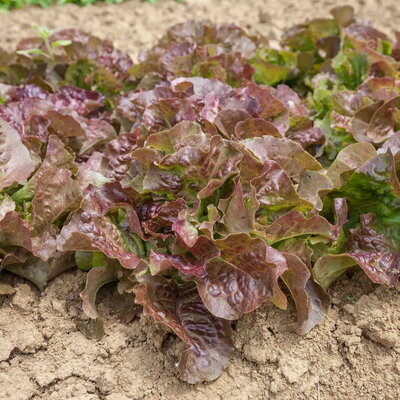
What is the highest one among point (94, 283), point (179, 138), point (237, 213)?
point (179, 138)

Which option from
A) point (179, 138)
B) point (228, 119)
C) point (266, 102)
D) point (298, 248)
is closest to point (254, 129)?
point (228, 119)

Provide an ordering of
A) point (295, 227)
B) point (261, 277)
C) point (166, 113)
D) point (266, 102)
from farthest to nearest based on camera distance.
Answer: point (266, 102)
point (166, 113)
point (295, 227)
point (261, 277)

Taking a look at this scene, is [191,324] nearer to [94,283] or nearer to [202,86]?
[94,283]

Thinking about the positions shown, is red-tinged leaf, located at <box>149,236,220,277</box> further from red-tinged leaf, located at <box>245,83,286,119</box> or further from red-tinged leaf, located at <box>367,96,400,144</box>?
red-tinged leaf, located at <box>367,96,400,144</box>

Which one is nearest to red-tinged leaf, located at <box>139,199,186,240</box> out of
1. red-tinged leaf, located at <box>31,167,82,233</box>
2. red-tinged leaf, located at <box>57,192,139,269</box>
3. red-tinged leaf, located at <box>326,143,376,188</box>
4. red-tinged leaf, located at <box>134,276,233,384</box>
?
red-tinged leaf, located at <box>57,192,139,269</box>

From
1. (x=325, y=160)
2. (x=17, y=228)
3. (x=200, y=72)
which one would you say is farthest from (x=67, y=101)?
(x=325, y=160)

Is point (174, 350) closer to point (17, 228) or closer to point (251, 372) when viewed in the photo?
point (251, 372)
